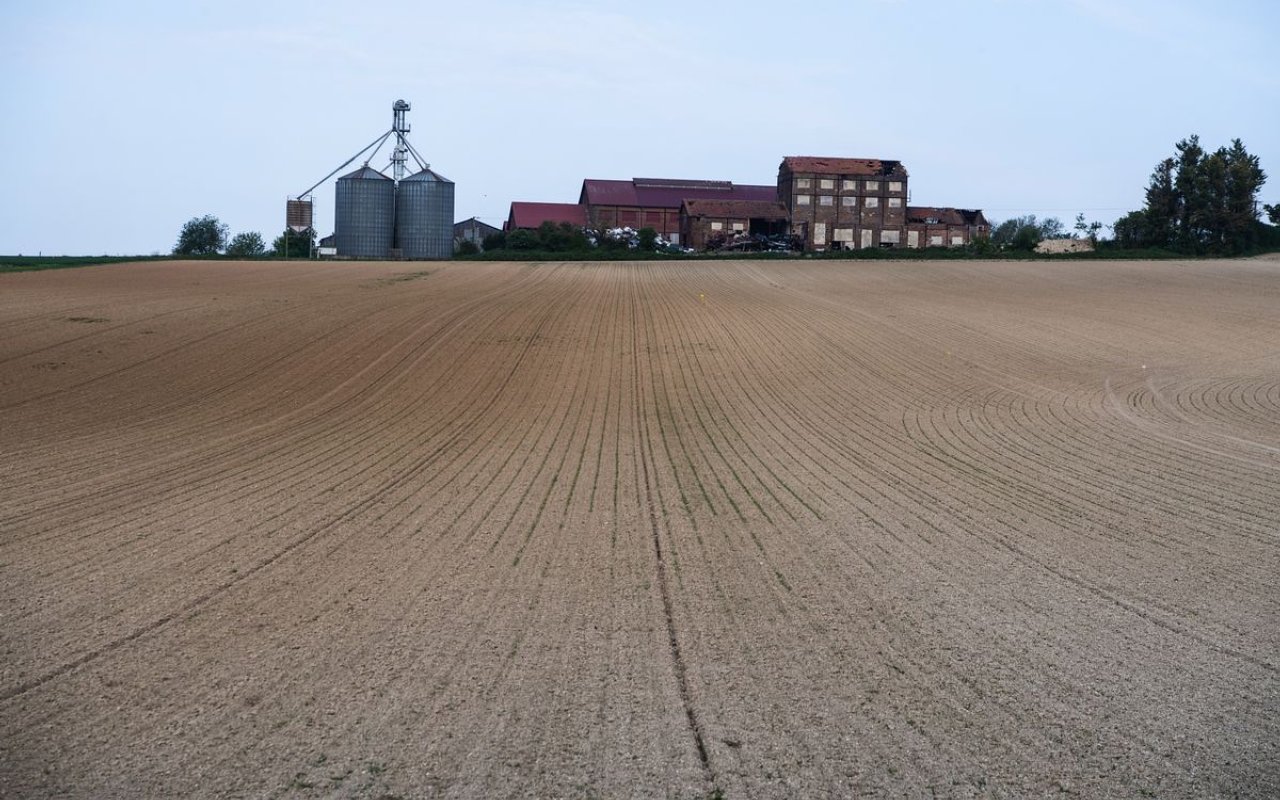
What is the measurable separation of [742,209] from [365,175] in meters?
25.9

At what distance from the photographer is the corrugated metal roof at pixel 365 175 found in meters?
69.8

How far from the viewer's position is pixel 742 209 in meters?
78.1

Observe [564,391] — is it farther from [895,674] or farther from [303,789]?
[303,789]

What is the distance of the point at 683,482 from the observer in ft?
42.8

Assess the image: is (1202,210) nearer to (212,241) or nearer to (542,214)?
(542,214)

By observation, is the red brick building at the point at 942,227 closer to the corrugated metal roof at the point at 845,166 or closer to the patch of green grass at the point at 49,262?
the corrugated metal roof at the point at 845,166

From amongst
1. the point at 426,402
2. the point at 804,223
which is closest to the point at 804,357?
the point at 426,402

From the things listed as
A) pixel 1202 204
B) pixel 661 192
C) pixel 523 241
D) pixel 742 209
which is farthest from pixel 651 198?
pixel 1202 204

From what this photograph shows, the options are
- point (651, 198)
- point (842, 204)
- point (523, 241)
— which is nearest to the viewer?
point (523, 241)

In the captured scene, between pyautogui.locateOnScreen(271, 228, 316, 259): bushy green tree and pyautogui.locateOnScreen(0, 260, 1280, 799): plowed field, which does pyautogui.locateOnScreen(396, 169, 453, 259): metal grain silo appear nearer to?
pyautogui.locateOnScreen(271, 228, 316, 259): bushy green tree

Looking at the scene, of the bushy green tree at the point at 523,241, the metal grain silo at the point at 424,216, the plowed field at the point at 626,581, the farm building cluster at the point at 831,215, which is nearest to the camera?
the plowed field at the point at 626,581

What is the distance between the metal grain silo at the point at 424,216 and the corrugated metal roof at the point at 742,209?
18.4 metres

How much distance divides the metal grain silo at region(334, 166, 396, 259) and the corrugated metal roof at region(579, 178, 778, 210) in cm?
1979

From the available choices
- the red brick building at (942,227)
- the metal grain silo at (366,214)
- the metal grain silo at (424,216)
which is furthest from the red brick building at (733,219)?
the metal grain silo at (366,214)
